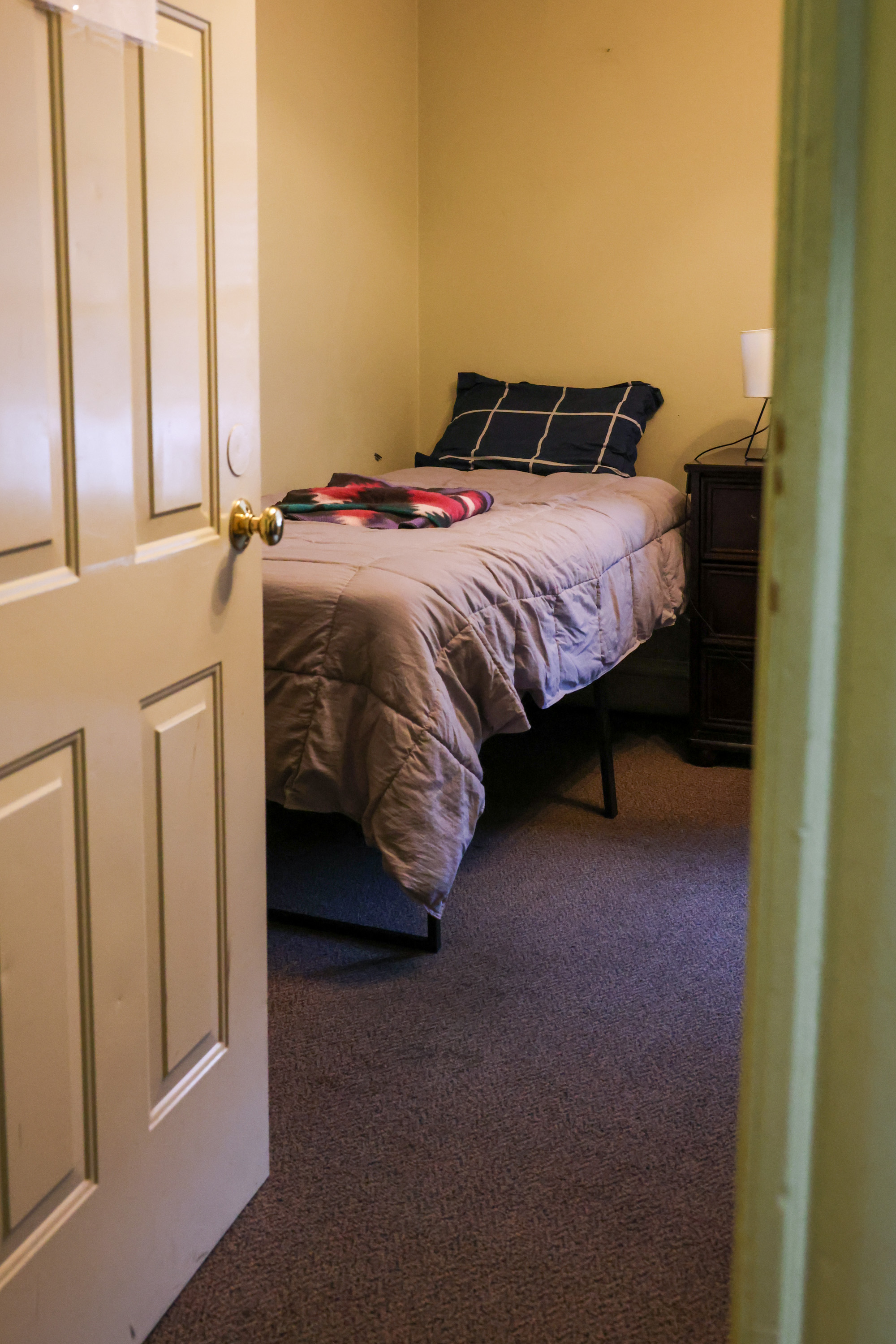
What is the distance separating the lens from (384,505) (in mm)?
2793

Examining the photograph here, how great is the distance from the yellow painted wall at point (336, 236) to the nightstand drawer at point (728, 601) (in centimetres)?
132

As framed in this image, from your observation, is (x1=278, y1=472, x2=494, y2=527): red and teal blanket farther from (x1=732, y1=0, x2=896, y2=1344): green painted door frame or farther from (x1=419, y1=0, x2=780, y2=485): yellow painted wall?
(x1=732, y1=0, x2=896, y2=1344): green painted door frame

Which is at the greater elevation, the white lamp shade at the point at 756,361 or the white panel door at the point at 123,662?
the white lamp shade at the point at 756,361

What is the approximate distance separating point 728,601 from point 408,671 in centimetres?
167

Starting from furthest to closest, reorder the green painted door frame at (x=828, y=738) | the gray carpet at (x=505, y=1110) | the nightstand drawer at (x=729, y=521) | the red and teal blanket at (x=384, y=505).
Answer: the nightstand drawer at (x=729, y=521)
the red and teal blanket at (x=384, y=505)
the gray carpet at (x=505, y=1110)
the green painted door frame at (x=828, y=738)

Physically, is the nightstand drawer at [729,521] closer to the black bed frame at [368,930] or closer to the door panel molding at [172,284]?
the black bed frame at [368,930]

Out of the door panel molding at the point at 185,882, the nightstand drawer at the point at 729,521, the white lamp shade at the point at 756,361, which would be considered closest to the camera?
the door panel molding at the point at 185,882

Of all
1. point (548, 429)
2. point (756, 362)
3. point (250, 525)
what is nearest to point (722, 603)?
point (756, 362)

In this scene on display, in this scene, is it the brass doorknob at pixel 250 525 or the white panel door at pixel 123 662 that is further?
the brass doorknob at pixel 250 525

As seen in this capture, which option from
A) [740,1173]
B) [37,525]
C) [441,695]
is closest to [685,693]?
[441,695]

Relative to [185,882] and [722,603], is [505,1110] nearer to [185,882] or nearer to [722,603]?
[185,882]

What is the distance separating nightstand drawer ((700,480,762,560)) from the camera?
3.32 metres

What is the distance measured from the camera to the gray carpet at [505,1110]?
1349 mm

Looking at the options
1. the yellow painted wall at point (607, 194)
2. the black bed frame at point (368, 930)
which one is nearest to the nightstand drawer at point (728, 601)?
the yellow painted wall at point (607, 194)
